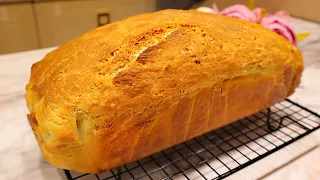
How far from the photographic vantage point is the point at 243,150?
0.71m

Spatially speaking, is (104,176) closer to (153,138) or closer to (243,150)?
(153,138)

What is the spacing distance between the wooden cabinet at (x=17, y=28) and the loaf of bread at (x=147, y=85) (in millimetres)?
1252

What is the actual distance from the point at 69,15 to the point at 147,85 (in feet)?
4.78

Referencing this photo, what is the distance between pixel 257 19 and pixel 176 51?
67 cm

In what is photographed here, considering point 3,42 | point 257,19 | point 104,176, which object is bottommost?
point 3,42

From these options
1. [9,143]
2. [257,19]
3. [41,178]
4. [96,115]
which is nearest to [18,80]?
[9,143]

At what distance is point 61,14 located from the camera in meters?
1.85

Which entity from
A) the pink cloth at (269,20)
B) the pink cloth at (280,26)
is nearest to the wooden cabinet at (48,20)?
the pink cloth at (269,20)

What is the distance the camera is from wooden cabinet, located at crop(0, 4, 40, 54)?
1.73m

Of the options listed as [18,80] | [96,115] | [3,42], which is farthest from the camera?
[3,42]

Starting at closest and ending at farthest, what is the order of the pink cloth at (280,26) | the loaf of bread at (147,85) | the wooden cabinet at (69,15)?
the loaf of bread at (147,85)
the pink cloth at (280,26)
the wooden cabinet at (69,15)

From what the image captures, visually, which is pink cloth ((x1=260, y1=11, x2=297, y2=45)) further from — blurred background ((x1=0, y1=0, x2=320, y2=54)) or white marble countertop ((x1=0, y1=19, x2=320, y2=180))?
blurred background ((x1=0, y1=0, x2=320, y2=54))

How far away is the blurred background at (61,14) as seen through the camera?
1720 millimetres

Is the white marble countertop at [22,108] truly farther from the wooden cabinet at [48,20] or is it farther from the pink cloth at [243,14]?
the wooden cabinet at [48,20]
